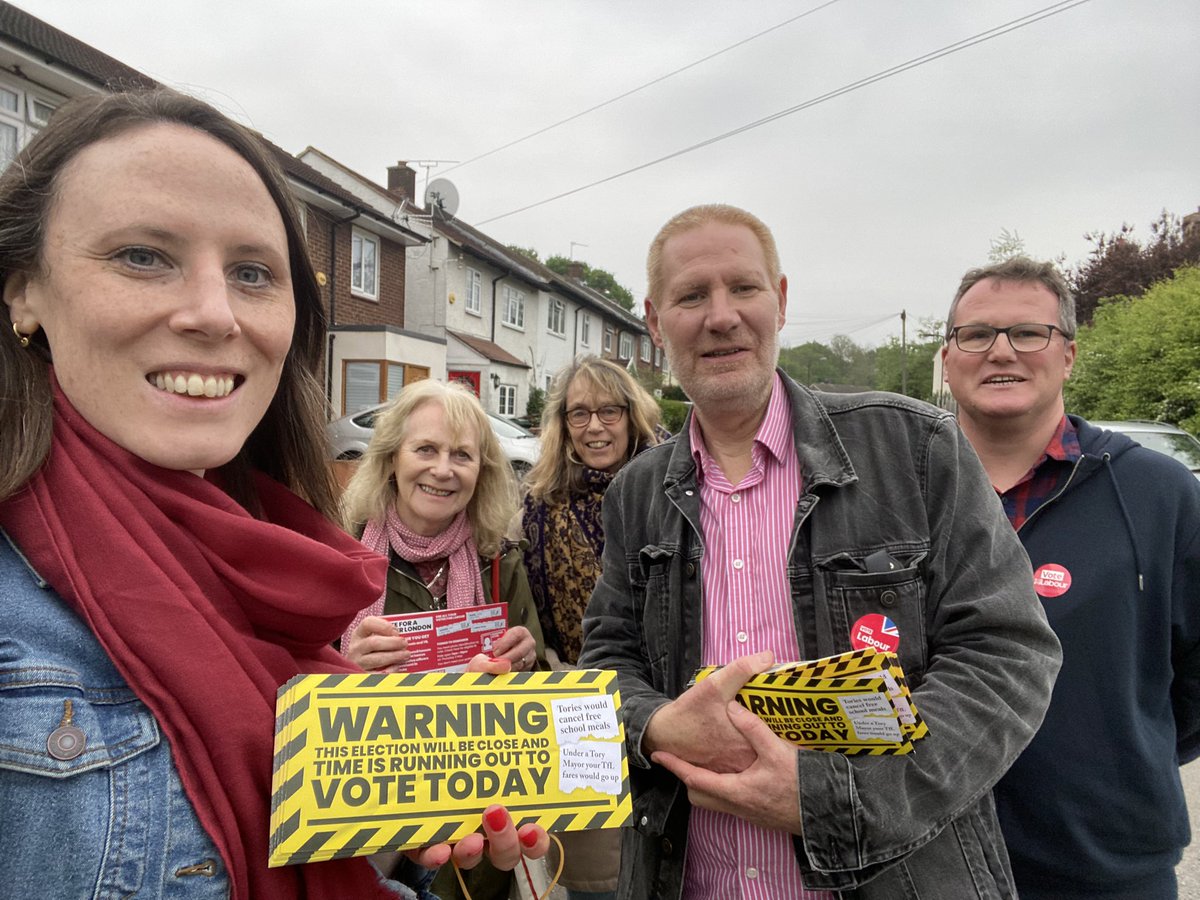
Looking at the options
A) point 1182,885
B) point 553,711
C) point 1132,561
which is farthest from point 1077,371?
point 553,711

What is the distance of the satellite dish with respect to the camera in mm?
25984

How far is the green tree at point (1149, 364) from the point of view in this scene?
13508 millimetres

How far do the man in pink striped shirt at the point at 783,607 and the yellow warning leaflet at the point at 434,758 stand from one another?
36cm

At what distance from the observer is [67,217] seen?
1.19 m

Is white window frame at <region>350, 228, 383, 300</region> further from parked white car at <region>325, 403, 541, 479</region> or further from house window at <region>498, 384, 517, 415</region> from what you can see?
parked white car at <region>325, 403, 541, 479</region>

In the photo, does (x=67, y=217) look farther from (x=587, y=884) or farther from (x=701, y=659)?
(x=587, y=884)

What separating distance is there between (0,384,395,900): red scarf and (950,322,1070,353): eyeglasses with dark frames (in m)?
2.40

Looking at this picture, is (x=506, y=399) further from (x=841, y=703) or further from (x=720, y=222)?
(x=841, y=703)

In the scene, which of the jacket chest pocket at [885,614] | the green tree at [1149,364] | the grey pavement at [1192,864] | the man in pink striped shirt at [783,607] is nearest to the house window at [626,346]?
the green tree at [1149,364]

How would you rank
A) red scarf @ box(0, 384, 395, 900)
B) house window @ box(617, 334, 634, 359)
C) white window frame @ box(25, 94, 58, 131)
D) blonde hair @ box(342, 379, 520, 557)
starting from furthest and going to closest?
house window @ box(617, 334, 634, 359) < white window frame @ box(25, 94, 58, 131) < blonde hair @ box(342, 379, 520, 557) < red scarf @ box(0, 384, 395, 900)

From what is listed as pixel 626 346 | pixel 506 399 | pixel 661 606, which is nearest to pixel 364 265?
pixel 506 399

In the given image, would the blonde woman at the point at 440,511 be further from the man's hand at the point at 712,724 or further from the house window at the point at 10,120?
the house window at the point at 10,120

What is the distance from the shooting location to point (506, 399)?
89.8ft

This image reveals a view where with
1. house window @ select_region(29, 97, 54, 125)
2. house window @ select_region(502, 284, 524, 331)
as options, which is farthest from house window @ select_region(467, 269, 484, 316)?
house window @ select_region(29, 97, 54, 125)
